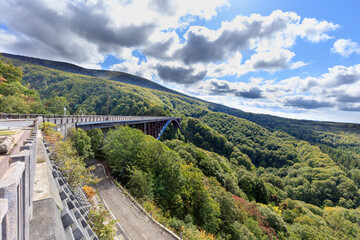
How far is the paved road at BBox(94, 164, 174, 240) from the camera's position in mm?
12414

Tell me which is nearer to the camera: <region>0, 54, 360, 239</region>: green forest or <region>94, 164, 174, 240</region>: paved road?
<region>94, 164, 174, 240</region>: paved road

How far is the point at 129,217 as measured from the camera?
45.5 feet

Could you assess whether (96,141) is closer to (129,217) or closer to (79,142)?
(79,142)

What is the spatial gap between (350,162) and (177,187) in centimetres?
20973

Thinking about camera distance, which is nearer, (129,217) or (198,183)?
(129,217)

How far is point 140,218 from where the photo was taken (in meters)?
13.9

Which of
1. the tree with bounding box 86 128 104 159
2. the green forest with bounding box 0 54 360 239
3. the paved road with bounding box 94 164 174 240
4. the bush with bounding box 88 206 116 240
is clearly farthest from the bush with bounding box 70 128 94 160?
the bush with bounding box 88 206 116 240

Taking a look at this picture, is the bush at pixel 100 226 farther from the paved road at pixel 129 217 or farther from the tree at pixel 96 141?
the tree at pixel 96 141

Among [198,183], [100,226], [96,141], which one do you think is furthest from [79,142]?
[198,183]

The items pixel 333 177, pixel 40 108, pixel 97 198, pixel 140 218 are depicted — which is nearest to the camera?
pixel 140 218

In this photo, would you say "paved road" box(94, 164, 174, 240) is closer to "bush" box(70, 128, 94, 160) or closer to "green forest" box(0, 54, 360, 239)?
"green forest" box(0, 54, 360, 239)

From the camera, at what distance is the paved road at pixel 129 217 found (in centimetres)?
1241

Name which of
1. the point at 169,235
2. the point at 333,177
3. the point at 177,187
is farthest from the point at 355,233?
the point at 333,177

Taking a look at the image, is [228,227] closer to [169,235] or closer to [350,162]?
[169,235]
